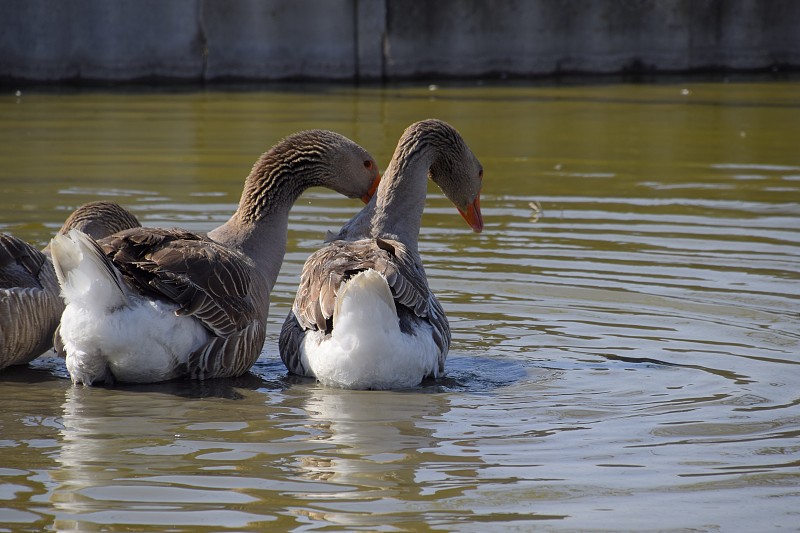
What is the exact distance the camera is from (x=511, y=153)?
46.7 feet

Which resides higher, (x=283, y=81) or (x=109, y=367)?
(x=283, y=81)

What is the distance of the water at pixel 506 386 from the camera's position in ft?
15.1

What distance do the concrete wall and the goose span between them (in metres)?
12.9

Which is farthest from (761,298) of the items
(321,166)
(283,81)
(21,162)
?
(283,81)

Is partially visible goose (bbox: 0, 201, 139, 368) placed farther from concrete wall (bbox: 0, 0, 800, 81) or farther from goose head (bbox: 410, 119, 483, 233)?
concrete wall (bbox: 0, 0, 800, 81)

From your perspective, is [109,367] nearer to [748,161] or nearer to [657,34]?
[748,161]

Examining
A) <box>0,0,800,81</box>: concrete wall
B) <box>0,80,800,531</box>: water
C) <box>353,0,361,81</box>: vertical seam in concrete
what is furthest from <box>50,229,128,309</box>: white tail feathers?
<box>353,0,361,81</box>: vertical seam in concrete

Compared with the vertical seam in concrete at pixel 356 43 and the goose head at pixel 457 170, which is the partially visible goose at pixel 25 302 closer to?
the goose head at pixel 457 170

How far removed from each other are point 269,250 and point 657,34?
15.1m

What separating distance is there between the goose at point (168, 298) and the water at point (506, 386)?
0.16 metres

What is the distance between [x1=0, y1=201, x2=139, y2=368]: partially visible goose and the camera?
6598 mm

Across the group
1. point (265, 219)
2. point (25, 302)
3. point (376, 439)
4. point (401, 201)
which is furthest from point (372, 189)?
point (376, 439)

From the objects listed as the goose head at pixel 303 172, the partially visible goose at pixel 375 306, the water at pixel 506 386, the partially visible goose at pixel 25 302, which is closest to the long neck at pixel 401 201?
the partially visible goose at pixel 375 306

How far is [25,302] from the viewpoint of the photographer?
6652mm
